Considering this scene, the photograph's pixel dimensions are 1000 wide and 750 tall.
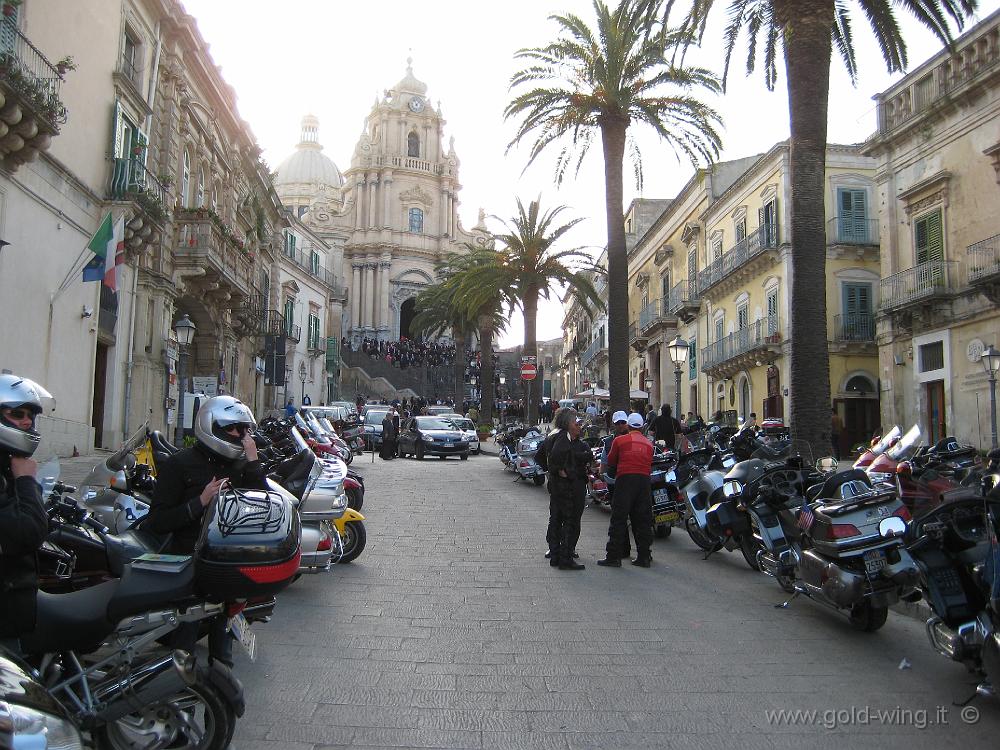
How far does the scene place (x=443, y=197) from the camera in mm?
79062

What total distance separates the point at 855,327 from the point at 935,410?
776cm

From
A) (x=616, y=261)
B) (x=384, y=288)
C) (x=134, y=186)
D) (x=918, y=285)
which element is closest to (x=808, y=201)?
(x=616, y=261)

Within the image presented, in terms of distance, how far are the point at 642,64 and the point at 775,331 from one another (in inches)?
551

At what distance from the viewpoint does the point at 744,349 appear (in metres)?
32.5

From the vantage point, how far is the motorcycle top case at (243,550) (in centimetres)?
347

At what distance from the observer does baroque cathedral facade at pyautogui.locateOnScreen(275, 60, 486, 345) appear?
75188mm

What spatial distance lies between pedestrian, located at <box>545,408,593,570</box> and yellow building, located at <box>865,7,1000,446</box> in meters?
14.3

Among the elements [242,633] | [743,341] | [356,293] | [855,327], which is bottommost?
[242,633]

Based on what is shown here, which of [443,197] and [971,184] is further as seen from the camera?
[443,197]

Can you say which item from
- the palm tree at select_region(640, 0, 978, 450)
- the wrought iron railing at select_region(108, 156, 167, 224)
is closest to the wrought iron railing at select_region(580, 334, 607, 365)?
the wrought iron railing at select_region(108, 156, 167, 224)

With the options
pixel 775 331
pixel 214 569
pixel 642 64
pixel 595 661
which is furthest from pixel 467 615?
pixel 775 331

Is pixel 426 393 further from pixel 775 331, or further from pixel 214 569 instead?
pixel 214 569

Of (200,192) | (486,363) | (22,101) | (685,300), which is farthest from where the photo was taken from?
(685,300)

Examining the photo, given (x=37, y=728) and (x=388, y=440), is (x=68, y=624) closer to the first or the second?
(x=37, y=728)
